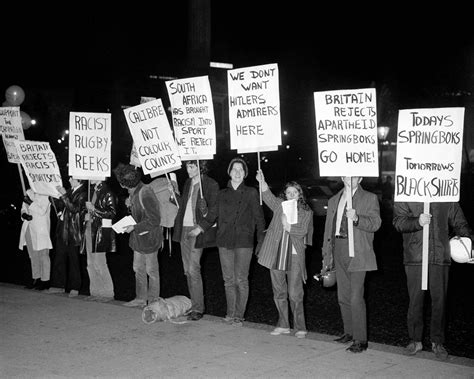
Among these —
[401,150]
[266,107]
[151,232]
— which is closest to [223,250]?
[151,232]

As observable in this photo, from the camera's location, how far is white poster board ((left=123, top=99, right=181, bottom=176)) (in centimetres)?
873

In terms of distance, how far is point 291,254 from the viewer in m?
7.15

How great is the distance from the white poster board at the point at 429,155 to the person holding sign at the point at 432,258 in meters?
0.20

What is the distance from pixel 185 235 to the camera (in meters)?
8.10

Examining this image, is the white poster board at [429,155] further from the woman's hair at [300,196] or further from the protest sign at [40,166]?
the protest sign at [40,166]

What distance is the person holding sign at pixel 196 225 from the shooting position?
312 inches

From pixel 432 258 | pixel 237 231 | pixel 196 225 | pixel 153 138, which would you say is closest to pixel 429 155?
pixel 432 258

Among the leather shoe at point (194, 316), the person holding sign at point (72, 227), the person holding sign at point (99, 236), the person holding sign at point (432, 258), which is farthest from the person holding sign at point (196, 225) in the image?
the person holding sign at point (432, 258)

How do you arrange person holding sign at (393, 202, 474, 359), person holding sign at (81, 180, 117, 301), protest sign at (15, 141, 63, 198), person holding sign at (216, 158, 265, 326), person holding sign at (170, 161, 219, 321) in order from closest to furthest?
person holding sign at (393, 202, 474, 359)
person holding sign at (216, 158, 265, 326)
person holding sign at (170, 161, 219, 321)
person holding sign at (81, 180, 117, 301)
protest sign at (15, 141, 63, 198)

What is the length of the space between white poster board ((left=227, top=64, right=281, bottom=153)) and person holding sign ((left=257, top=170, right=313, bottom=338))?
1.03 metres

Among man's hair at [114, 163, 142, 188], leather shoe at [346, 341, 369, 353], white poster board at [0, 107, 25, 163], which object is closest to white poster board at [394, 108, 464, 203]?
leather shoe at [346, 341, 369, 353]

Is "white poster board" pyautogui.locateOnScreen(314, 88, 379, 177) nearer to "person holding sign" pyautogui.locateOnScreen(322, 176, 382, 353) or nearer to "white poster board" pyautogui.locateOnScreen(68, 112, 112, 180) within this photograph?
"person holding sign" pyautogui.locateOnScreen(322, 176, 382, 353)

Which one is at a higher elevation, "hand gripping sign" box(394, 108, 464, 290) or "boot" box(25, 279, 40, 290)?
"hand gripping sign" box(394, 108, 464, 290)

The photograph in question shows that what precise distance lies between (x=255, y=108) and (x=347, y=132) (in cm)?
155
